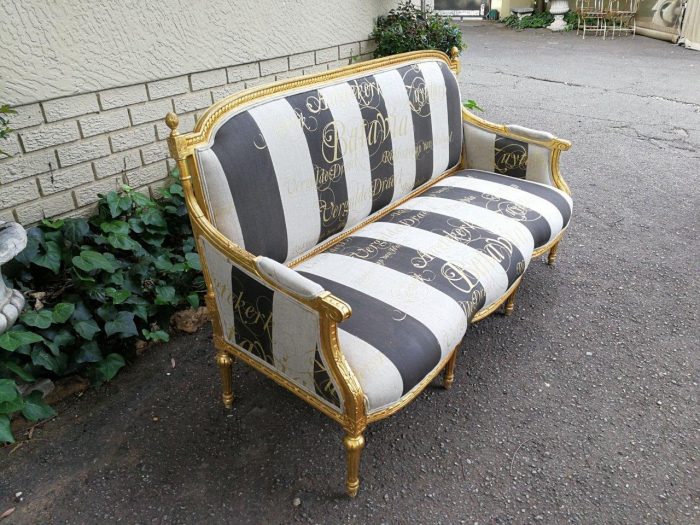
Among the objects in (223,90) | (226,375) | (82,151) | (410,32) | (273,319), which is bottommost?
(226,375)

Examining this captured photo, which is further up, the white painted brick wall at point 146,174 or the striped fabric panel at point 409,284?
the white painted brick wall at point 146,174

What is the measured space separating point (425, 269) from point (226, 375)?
821 mm

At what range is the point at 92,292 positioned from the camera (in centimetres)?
211

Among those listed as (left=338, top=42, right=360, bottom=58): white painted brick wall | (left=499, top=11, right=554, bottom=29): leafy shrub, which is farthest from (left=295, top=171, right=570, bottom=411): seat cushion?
(left=499, top=11, right=554, bottom=29): leafy shrub

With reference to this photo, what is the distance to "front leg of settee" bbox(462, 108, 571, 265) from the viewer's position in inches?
103

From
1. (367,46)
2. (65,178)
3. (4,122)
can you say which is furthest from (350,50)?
(4,122)

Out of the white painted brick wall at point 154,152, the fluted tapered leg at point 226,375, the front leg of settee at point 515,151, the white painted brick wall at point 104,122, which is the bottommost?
the fluted tapered leg at point 226,375

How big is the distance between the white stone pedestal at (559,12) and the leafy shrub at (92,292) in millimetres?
10752

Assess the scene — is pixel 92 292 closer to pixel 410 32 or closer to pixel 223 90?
pixel 223 90

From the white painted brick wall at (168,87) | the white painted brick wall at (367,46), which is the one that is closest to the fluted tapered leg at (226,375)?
the white painted brick wall at (168,87)

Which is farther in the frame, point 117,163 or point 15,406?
point 117,163

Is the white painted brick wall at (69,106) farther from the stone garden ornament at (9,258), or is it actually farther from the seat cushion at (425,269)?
the seat cushion at (425,269)

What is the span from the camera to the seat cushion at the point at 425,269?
62.1 inches

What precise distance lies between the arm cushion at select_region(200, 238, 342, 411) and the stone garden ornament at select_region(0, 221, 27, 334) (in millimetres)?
619
